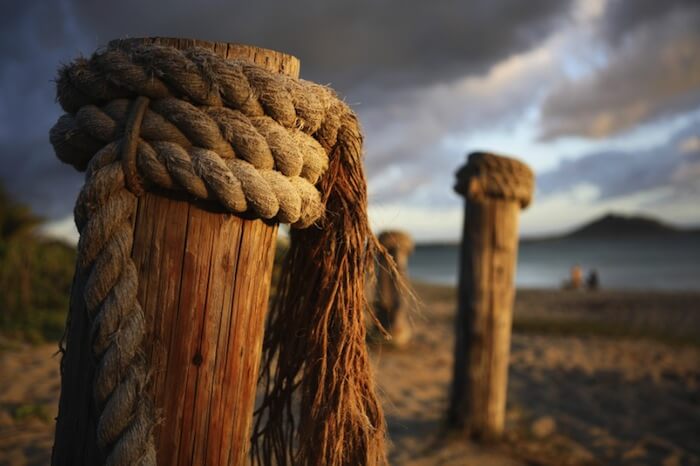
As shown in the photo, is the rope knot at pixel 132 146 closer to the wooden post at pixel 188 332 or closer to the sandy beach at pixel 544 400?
the wooden post at pixel 188 332

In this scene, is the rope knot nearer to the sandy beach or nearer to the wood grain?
the sandy beach

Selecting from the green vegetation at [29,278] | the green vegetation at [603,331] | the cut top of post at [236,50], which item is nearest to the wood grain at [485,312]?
the cut top of post at [236,50]

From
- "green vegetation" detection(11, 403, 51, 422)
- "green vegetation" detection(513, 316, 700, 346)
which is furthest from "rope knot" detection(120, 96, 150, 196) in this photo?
"green vegetation" detection(513, 316, 700, 346)

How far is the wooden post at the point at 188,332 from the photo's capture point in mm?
1195

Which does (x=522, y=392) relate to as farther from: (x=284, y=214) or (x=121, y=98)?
(x=121, y=98)

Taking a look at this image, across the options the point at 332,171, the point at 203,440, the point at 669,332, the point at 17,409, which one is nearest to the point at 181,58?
the point at 332,171

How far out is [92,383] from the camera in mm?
1188

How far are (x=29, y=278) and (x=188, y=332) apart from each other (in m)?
6.30

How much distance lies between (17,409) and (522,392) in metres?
4.44

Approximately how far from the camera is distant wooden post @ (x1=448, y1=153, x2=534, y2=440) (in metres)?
3.67

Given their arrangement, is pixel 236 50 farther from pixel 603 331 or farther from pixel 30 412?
pixel 603 331

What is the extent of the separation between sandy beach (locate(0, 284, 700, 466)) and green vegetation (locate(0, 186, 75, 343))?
1.85ft

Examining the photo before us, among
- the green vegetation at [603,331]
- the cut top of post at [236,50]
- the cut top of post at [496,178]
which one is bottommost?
the green vegetation at [603,331]

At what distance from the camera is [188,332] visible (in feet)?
3.98
